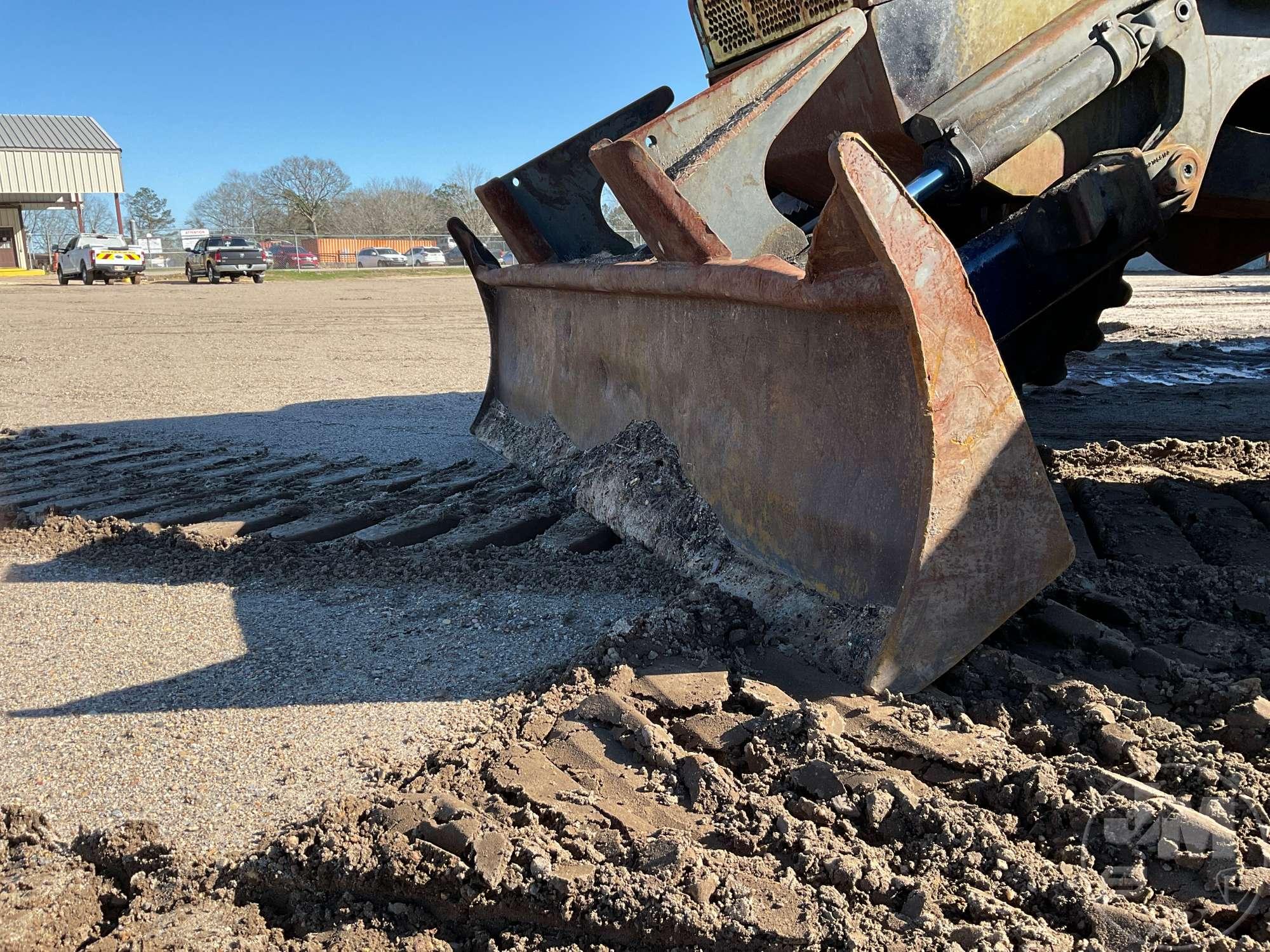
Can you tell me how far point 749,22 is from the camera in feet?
12.5

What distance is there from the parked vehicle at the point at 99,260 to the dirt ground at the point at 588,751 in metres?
30.7

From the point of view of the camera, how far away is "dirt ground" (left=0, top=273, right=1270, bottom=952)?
1753 millimetres

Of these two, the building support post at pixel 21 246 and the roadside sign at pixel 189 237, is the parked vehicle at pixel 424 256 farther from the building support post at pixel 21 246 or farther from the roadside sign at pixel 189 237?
the building support post at pixel 21 246

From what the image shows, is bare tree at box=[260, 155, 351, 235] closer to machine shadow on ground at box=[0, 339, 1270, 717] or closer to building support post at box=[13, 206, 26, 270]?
building support post at box=[13, 206, 26, 270]

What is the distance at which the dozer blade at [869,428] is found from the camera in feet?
7.55

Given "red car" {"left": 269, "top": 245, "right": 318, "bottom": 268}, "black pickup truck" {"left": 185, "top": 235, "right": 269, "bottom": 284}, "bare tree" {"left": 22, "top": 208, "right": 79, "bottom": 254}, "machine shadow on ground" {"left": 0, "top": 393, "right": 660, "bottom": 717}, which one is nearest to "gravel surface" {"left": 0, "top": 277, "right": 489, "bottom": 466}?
"machine shadow on ground" {"left": 0, "top": 393, "right": 660, "bottom": 717}

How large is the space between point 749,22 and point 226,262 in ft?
100

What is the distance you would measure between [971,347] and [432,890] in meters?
1.54

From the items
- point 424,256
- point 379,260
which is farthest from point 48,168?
point 424,256

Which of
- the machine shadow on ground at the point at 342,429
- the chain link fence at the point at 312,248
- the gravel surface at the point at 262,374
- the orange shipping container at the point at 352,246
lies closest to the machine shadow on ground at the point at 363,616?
the machine shadow on ground at the point at 342,429

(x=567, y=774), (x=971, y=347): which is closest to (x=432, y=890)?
(x=567, y=774)

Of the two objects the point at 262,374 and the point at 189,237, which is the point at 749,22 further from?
the point at 189,237

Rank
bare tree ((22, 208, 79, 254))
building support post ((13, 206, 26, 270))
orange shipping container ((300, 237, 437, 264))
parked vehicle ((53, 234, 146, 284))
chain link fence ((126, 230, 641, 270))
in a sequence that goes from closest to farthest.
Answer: parked vehicle ((53, 234, 146, 284)) → building support post ((13, 206, 26, 270)) → chain link fence ((126, 230, 641, 270)) → orange shipping container ((300, 237, 437, 264)) → bare tree ((22, 208, 79, 254))

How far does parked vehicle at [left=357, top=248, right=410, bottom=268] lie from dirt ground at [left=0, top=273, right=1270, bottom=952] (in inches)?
1764
